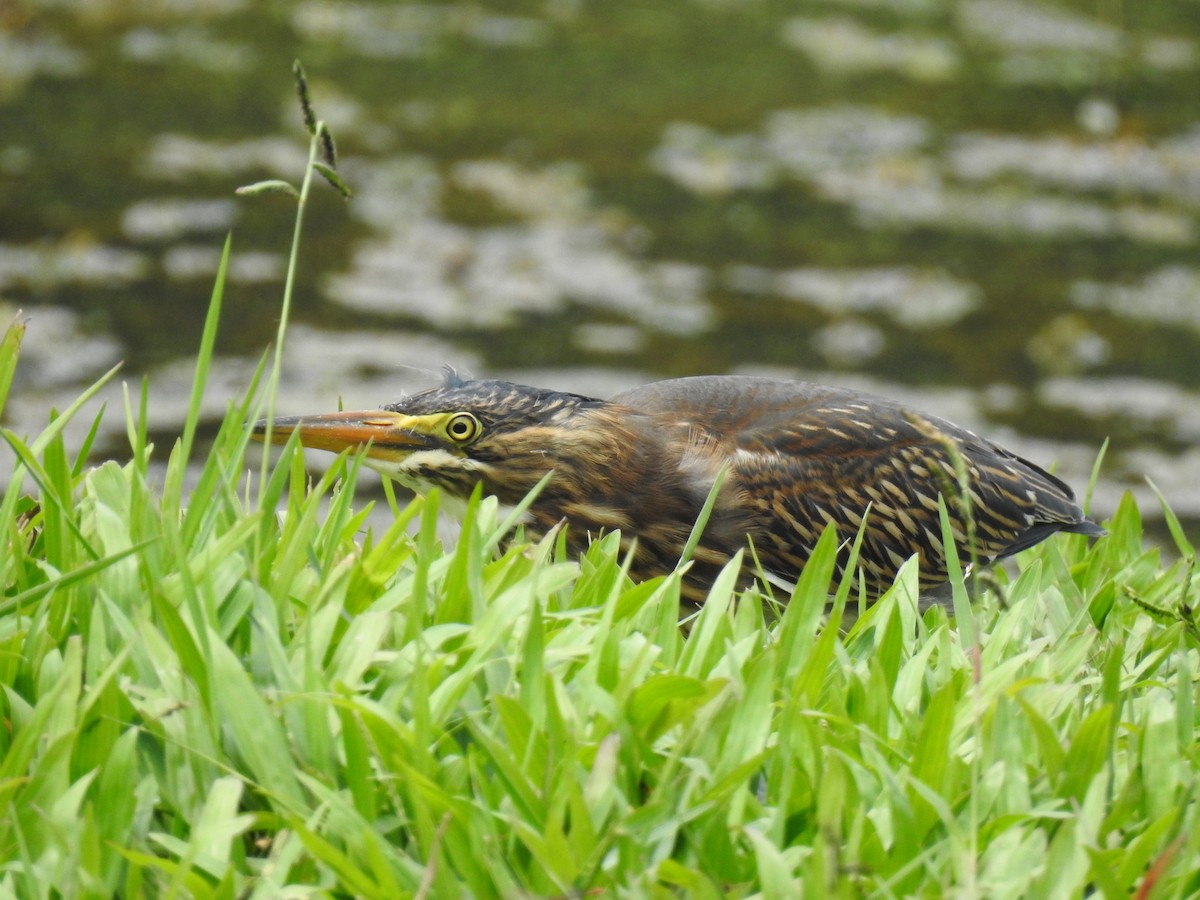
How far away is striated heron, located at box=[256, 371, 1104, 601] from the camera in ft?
13.1

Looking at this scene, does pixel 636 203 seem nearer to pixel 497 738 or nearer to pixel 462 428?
pixel 462 428

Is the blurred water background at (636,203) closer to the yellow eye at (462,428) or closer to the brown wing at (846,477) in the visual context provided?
the brown wing at (846,477)

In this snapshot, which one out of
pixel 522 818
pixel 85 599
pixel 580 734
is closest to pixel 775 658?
pixel 580 734

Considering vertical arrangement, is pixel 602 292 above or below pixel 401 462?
below

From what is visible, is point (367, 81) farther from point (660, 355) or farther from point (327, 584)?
point (327, 584)

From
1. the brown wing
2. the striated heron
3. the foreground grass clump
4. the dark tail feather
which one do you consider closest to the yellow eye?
the striated heron

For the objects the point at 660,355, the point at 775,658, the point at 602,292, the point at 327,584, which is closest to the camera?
the point at 775,658

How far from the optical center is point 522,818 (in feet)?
7.99

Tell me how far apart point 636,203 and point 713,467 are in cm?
708

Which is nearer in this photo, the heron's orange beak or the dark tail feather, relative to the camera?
the heron's orange beak

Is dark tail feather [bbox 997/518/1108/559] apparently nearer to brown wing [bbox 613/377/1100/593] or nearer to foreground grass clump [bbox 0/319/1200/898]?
brown wing [bbox 613/377/1100/593]

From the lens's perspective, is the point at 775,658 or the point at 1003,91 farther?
the point at 1003,91

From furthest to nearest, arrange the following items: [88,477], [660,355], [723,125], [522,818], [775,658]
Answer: [723,125] < [660,355] < [88,477] < [775,658] < [522,818]

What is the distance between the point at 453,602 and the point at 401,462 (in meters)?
1.01
